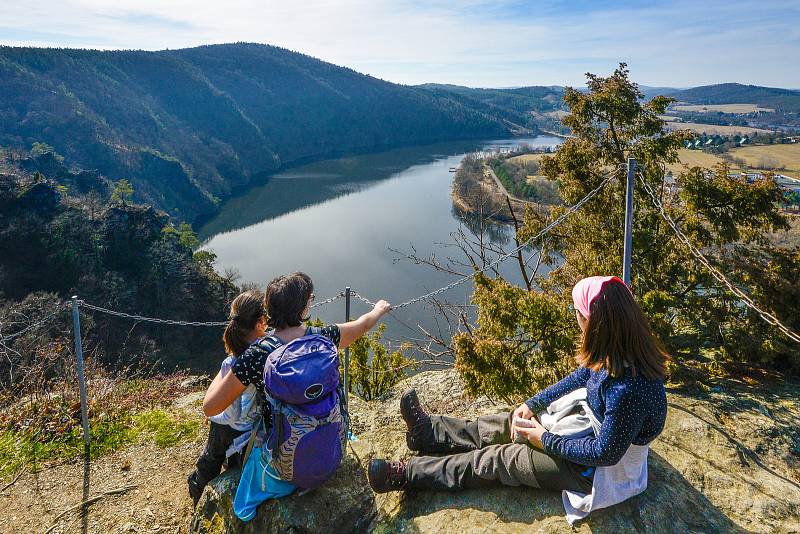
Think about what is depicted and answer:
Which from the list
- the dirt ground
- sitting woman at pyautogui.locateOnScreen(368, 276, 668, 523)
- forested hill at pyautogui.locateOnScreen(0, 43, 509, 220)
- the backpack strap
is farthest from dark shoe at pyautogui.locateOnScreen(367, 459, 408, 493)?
forested hill at pyautogui.locateOnScreen(0, 43, 509, 220)

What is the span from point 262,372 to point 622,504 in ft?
6.00

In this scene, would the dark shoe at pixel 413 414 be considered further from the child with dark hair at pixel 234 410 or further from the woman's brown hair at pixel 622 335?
the woman's brown hair at pixel 622 335

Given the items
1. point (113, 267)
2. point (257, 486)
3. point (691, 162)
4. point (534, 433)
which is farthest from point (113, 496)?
point (113, 267)

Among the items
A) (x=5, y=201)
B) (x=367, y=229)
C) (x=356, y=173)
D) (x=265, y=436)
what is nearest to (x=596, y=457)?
(x=265, y=436)

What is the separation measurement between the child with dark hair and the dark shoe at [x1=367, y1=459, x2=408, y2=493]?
72cm

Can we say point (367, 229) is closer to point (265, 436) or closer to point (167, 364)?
point (167, 364)

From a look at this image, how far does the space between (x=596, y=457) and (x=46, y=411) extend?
14.8 feet

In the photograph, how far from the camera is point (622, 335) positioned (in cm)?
206

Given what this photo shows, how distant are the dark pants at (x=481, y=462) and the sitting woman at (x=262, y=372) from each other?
2.19 feet

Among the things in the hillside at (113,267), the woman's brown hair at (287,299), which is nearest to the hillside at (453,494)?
the woman's brown hair at (287,299)

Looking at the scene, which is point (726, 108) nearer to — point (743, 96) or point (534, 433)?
point (743, 96)

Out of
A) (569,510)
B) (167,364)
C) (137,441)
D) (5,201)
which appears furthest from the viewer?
(5,201)

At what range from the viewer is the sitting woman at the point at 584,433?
2.06 meters

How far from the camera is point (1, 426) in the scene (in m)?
4.26
